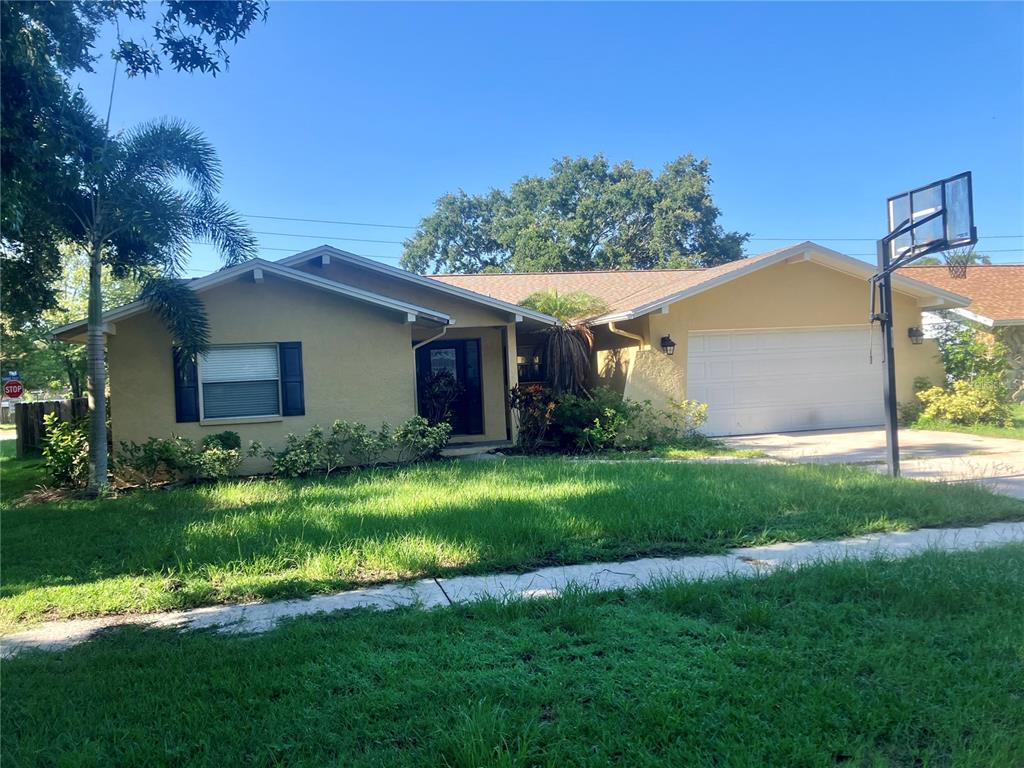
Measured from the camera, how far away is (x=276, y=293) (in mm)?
11594

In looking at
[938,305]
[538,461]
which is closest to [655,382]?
[538,461]

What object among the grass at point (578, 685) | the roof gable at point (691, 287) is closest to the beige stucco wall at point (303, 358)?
the roof gable at point (691, 287)

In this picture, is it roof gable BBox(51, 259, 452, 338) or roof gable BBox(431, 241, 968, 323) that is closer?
roof gable BBox(51, 259, 452, 338)

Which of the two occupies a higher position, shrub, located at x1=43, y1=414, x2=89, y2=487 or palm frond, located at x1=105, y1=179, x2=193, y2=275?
palm frond, located at x1=105, y1=179, x2=193, y2=275

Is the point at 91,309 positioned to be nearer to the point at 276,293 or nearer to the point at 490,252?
the point at 276,293

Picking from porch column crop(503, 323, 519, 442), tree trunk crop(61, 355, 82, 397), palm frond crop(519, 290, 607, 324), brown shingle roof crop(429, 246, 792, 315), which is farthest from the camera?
tree trunk crop(61, 355, 82, 397)

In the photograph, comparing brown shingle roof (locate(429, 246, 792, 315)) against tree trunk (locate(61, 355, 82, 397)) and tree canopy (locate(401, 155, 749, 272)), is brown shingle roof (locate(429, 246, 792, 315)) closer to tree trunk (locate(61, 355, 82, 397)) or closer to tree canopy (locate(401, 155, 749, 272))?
tree trunk (locate(61, 355, 82, 397))

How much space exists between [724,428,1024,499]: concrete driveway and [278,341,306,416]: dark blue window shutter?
7.99 meters

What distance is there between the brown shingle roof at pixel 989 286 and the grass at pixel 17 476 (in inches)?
774

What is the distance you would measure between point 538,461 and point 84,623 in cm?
719

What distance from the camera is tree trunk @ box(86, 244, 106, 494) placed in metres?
10.0

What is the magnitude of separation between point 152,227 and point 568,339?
788 cm

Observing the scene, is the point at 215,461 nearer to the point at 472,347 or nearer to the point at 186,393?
the point at 186,393

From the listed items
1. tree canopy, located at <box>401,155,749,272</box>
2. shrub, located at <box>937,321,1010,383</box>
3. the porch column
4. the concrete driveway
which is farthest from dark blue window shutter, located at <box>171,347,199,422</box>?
tree canopy, located at <box>401,155,749,272</box>
